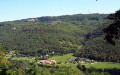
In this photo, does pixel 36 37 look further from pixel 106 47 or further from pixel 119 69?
pixel 119 69

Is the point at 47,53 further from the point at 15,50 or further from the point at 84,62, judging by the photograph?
the point at 84,62

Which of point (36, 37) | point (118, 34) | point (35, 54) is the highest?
point (118, 34)

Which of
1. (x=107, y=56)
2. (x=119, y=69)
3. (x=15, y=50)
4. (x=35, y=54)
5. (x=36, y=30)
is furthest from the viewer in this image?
(x=36, y=30)

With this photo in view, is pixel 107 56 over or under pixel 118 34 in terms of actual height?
under

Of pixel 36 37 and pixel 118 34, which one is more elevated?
pixel 118 34

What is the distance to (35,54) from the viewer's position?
84.0m

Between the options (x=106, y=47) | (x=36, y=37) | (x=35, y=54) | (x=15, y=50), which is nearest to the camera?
(x=106, y=47)

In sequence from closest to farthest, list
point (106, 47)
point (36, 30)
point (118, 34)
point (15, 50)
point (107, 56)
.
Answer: point (118, 34), point (107, 56), point (106, 47), point (15, 50), point (36, 30)

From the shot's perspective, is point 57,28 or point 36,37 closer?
point 36,37

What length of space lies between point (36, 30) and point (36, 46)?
23691 millimetres

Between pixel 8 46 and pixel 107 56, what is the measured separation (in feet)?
196

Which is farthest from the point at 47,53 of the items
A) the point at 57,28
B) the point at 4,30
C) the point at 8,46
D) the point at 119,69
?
the point at 4,30

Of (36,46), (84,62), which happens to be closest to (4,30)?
(36,46)

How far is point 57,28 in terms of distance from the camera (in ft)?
378
